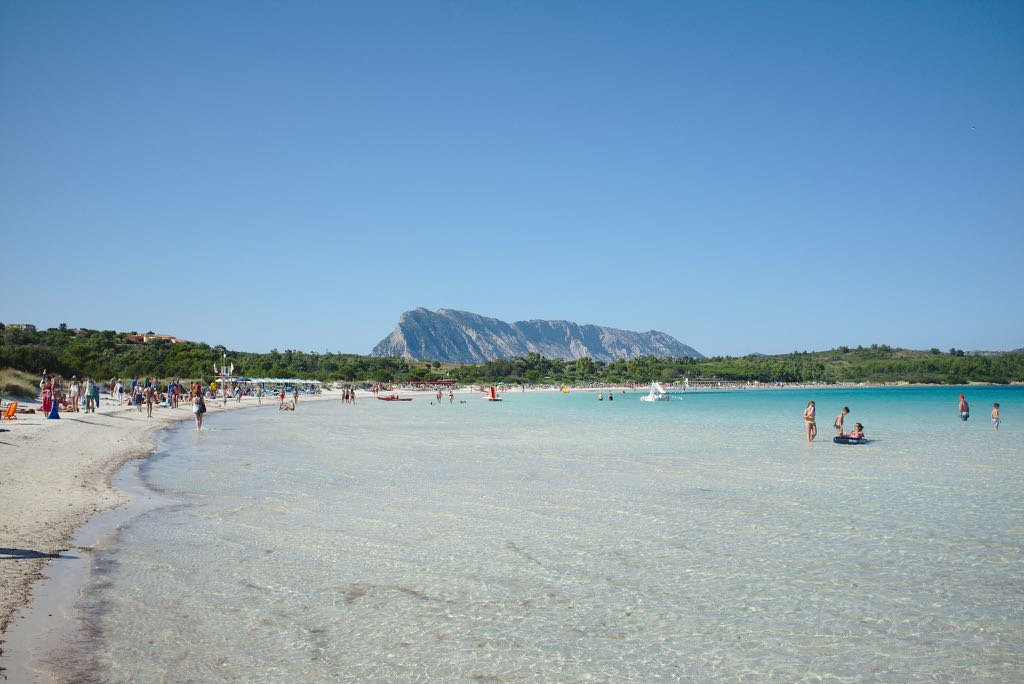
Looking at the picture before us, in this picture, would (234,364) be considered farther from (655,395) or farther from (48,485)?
(48,485)

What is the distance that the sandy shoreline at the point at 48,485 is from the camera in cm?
828

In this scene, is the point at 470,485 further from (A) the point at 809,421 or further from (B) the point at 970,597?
(A) the point at 809,421

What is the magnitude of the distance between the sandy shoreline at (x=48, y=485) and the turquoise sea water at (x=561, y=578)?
2.39 ft

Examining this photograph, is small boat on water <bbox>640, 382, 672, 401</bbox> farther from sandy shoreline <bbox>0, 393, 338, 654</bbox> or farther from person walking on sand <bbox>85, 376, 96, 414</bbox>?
sandy shoreline <bbox>0, 393, 338, 654</bbox>

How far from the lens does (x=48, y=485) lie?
44.9 ft

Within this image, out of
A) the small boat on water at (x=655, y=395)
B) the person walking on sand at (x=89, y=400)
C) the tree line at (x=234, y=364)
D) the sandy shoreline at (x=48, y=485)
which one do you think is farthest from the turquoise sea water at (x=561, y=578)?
the small boat on water at (x=655, y=395)

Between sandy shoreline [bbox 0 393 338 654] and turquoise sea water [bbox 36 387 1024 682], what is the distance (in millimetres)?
727

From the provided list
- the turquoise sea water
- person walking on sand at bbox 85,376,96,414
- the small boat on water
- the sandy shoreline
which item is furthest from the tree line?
the small boat on water

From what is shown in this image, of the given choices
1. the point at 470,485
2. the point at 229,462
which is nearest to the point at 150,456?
the point at 229,462

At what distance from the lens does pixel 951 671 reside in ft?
20.0

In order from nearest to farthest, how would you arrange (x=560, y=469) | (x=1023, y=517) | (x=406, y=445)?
(x=1023, y=517), (x=560, y=469), (x=406, y=445)

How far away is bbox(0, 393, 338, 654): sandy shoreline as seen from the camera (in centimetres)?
828

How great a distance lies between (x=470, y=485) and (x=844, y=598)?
32.4ft

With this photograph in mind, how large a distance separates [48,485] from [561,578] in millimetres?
11035
